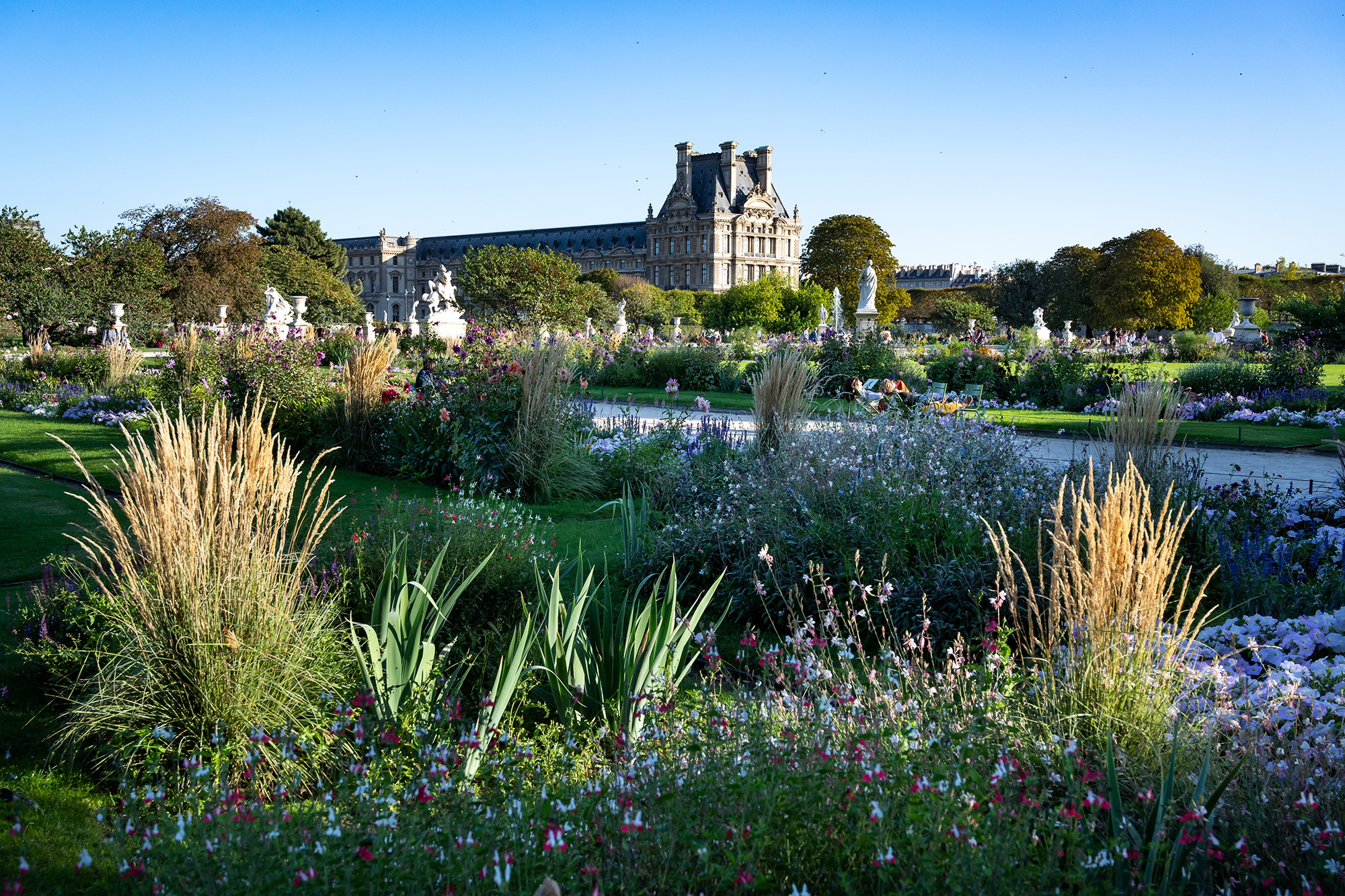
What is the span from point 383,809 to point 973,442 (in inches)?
171

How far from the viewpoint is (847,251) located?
5616 cm

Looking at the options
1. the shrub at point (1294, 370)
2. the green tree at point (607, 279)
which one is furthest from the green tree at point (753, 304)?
the shrub at point (1294, 370)

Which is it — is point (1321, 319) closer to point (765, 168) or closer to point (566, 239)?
point (765, 168)

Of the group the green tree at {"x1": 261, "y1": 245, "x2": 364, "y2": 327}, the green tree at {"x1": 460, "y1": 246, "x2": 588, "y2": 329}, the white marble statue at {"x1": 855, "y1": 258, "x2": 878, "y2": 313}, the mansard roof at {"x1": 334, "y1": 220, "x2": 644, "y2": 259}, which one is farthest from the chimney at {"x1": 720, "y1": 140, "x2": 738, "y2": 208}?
the white marble statue at {"x1": 855, "y1": 258, "x2": 878, "y2": 313}

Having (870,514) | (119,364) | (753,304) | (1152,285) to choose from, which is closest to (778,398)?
(870,514)

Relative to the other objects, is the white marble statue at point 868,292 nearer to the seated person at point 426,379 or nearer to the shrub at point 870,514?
the seated person at point 426,379

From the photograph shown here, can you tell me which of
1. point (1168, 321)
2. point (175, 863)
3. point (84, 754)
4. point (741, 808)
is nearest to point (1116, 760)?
point (741, 808)

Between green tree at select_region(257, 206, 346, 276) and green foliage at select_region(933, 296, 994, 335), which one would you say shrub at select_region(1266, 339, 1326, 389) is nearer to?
green foliage at select_region(933, 296, 994, 335)

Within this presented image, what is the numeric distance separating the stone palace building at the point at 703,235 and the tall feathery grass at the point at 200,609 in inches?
3395

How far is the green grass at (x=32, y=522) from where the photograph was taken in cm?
475

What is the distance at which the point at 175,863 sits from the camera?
169 cm

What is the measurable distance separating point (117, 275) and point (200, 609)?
29273mm

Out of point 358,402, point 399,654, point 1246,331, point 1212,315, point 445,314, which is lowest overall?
point 399,654

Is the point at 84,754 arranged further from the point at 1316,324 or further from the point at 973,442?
the point at 1316,324
